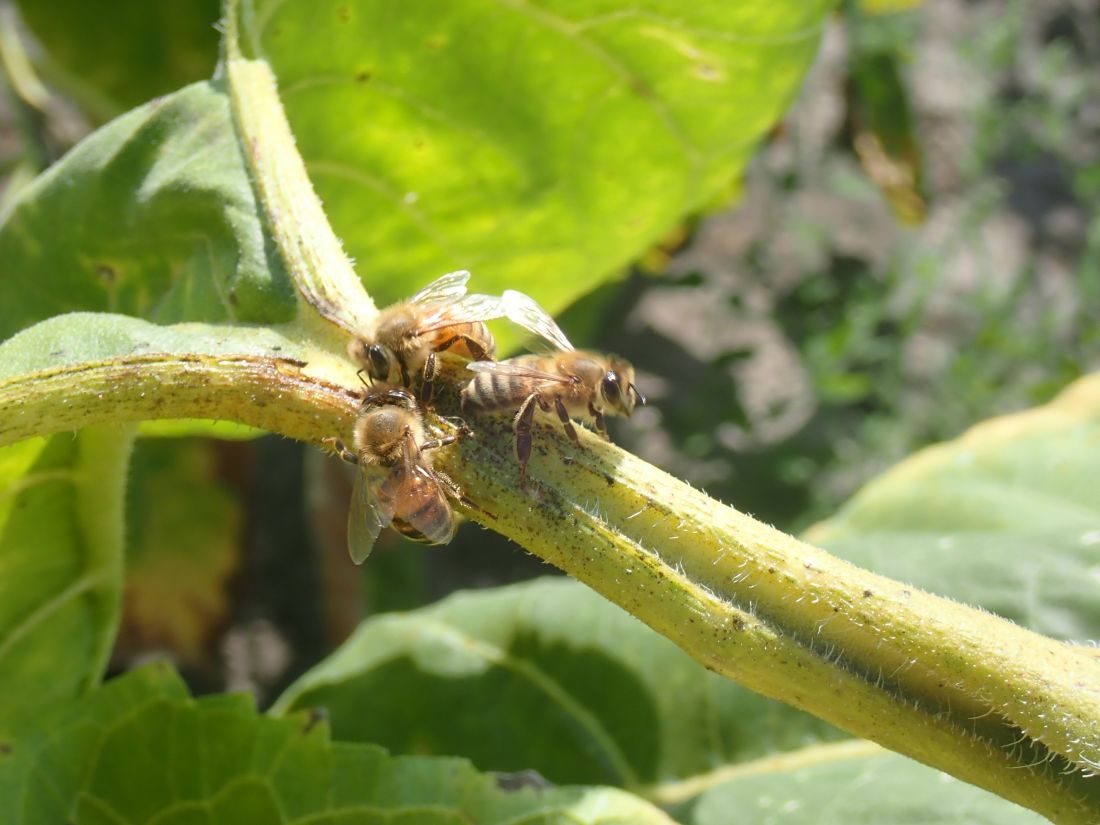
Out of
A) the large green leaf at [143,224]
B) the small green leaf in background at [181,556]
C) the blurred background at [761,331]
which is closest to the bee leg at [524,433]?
the large green leaf at [143,224]

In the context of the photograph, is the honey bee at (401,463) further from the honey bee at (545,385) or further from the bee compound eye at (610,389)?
the bee compound eye at (610,389)

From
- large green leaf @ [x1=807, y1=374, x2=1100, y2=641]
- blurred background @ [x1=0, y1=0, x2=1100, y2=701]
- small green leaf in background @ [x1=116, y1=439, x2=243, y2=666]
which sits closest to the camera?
large green leaf @ [x1=807, y1=374, x2=1100, y2=641]

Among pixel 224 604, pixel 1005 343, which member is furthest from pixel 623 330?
pixel 224 604

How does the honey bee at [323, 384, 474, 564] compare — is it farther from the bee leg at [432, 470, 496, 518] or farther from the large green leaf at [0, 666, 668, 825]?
the large green leaf at [0, 666, 668, 825]

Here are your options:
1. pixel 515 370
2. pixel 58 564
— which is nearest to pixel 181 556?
pixel 58 564

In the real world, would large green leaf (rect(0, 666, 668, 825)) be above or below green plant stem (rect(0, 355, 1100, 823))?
below


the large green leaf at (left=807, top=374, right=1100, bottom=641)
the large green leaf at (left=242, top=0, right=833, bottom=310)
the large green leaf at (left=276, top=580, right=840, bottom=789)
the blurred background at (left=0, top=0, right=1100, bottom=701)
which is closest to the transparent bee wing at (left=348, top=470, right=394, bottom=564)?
the large green leaf at (left=276, top=580, right=840, bottom=789)
